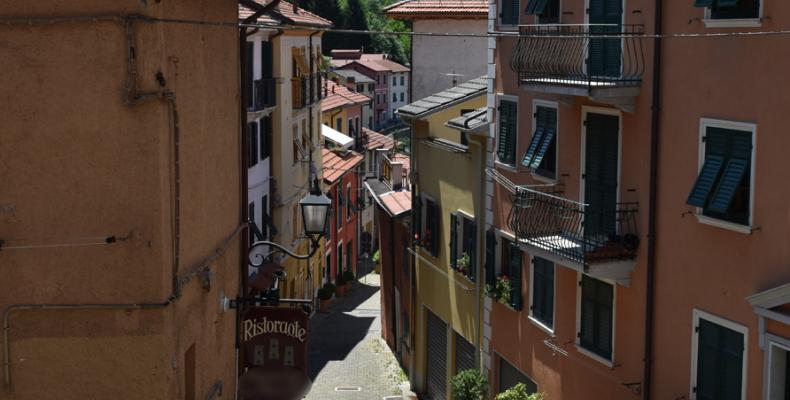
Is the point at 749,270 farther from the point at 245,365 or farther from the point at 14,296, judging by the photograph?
the point at 14,296

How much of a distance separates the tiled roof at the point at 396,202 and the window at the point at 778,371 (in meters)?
19.2

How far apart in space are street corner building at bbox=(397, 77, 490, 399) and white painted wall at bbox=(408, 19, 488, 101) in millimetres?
3200

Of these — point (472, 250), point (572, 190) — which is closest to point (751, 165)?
point (572, 190)

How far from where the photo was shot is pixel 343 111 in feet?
187

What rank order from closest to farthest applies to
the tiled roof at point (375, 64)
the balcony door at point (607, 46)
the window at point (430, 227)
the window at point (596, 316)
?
the balcony door at point (607, 46), the window at point (596, 316), the window at point (430, 227), the tiled roof at point (375, 64)

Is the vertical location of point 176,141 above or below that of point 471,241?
above

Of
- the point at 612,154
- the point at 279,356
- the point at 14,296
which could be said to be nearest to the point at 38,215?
the point at 14,296

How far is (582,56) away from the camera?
1870 centimetres

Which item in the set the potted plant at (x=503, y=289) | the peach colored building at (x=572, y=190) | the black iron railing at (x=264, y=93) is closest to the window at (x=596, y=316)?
the peach colored building at (x=572, y=190)

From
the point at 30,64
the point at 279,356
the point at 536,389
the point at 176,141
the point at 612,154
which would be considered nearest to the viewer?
the point at 30,64

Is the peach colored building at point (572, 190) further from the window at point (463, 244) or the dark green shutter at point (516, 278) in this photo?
the window at point (463, 244)

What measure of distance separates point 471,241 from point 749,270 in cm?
1105

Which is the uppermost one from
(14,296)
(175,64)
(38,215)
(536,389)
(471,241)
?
(175,64)

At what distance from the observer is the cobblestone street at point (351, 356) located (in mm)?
31672
